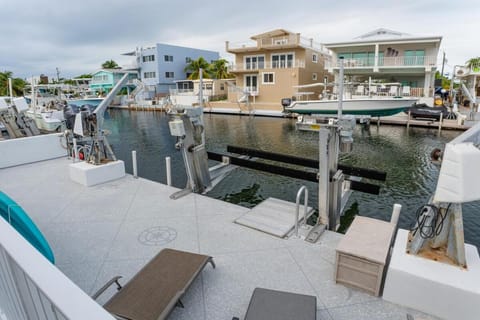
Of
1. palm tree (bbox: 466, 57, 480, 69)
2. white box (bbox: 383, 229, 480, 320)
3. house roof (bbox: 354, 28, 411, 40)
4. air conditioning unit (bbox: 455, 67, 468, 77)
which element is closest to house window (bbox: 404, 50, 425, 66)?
house roof (bbox: 354, 28, 411, 40)

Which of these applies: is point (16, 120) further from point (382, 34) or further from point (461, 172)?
point (382, 34)

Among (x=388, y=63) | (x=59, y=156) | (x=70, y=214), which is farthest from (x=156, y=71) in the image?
(x=70, y=214)

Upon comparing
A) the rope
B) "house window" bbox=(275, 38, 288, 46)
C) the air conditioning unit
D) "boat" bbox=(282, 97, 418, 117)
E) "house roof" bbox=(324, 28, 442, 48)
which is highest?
"house window" bbox=(275, 38, 288, 46)

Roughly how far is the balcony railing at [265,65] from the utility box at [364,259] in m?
28.5

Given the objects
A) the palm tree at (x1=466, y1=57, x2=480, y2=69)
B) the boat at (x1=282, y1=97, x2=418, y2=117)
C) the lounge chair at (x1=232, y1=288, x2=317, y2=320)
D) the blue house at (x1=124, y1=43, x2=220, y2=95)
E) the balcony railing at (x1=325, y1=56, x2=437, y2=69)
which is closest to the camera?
the lounge chair at (x1=232, y1=288, x2=317, y2=320)

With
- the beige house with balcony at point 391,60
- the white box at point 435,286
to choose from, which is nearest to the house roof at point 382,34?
the beige house with balcony at point 391,60

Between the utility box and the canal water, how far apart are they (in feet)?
13.1

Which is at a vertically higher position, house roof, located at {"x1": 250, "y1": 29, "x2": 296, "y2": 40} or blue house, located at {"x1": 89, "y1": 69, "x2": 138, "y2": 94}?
house roof, located at {"x1": 250, "y1": 29, "x2": 296, "y2": 40}

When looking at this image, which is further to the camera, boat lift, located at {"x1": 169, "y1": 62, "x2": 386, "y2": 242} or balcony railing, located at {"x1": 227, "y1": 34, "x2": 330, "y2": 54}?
balcony railing, located at {"x1": 227, "y1": 34, "x2": 330, "y2": 54}

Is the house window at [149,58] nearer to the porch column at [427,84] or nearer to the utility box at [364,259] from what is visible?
the porch column at [427,84]

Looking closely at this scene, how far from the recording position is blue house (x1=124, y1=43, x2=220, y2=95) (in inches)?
1807

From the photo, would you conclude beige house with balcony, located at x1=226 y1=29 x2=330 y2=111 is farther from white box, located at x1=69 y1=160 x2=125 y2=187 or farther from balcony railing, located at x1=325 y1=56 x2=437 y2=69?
white box, located at x1=69 y1=160 x2=125 y2=187

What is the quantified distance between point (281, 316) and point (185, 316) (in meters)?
1.05

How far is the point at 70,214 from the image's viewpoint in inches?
216
